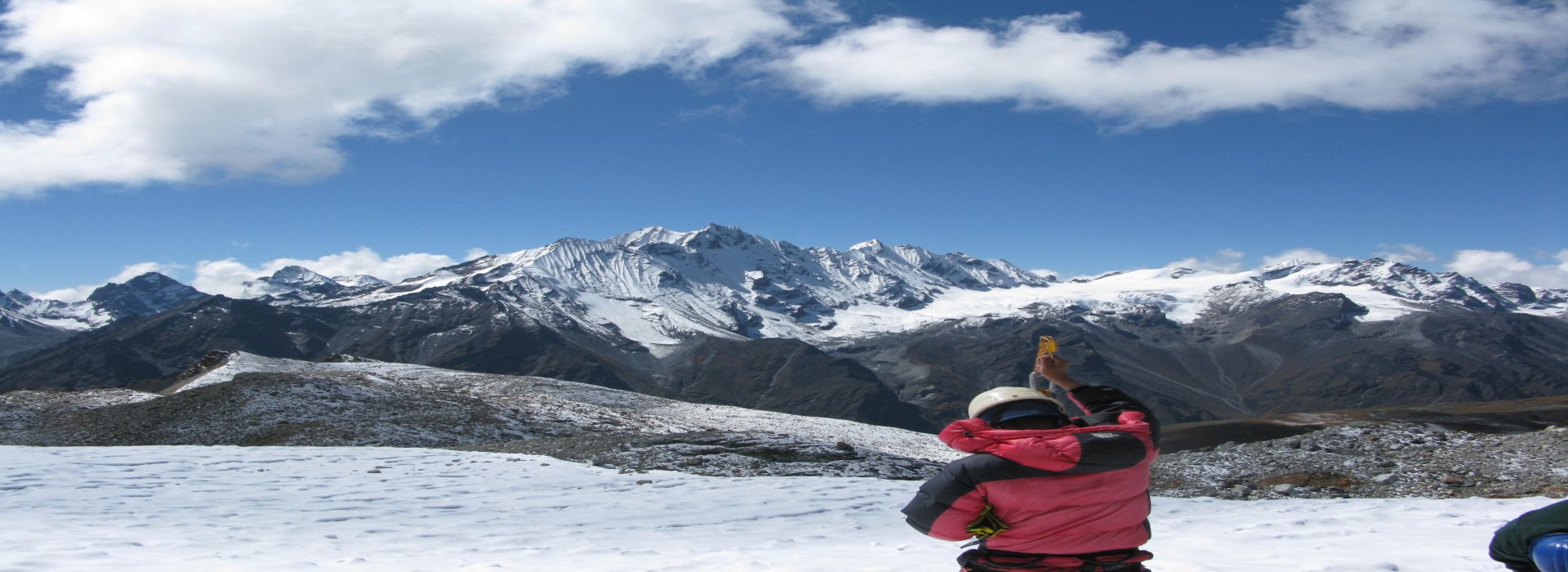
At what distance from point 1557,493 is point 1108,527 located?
55.6 feet

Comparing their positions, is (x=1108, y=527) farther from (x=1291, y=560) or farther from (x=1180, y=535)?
(x=1180, y=535)

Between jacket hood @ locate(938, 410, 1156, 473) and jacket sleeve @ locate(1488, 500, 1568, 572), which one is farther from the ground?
jacket hood @ locate(938, 410, 1156, 473)

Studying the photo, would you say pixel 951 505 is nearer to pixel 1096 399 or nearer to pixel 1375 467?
pixel 1096 399

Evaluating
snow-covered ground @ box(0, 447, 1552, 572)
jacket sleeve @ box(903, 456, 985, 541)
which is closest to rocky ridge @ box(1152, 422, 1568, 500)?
snow-covered ground @ box(0, 447, 1552, 572)

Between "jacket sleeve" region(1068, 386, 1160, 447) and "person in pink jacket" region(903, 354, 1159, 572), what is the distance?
0.02 m

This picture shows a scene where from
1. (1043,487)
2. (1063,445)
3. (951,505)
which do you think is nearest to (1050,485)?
(1043,487)

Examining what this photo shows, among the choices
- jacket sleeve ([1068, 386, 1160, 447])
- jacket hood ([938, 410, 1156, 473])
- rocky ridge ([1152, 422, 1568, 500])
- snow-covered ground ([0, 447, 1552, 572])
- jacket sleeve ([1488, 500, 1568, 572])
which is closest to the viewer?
jacket sleeve ([1488, 500, 1568, 572])

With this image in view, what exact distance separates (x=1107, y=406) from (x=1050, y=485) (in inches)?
33.2

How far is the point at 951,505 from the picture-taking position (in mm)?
5391

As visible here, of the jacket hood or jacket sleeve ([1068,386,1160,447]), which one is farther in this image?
jacket sleeve ([1068,386,1160,447])

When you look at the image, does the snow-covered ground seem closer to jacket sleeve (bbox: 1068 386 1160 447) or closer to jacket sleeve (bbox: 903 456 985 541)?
jacket sleeve (bbox: 1068 386 1160 447)

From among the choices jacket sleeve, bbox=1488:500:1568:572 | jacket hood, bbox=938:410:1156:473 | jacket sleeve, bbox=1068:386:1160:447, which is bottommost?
jacket sleeve, bbox=1488:500:1568:572

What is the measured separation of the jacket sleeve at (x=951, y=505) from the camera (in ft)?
17.6

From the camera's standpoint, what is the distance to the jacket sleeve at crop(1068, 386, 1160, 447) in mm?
5488
